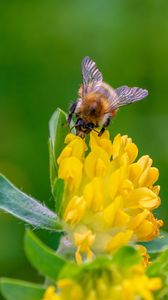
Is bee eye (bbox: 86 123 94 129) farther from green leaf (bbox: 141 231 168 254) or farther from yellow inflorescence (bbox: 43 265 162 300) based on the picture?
yellow inflorescence (bbox: 43 265 162 300)

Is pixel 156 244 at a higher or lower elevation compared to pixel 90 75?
lower

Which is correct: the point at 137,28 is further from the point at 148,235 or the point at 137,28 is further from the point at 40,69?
the point at 148,235

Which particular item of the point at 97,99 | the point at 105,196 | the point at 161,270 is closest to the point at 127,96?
the point at 97,99

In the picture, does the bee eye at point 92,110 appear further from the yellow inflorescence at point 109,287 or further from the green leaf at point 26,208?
the yellow inflorescence at point 109,287

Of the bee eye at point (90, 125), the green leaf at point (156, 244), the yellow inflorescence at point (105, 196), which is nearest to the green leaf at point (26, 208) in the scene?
the yellow inflorescence at point (105, 196)

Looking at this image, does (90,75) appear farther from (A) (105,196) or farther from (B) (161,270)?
(B) (161,270)

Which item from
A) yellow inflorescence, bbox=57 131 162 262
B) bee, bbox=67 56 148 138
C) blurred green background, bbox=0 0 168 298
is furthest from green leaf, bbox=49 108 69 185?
blurred green background, bbox=0 0 168 298
